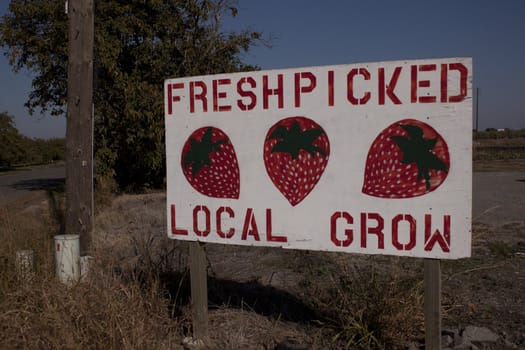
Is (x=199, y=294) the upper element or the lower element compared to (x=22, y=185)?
upper

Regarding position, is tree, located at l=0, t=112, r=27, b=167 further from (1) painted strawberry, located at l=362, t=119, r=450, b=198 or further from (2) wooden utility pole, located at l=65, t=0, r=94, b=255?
(1) painted strawberry, located at l=362, t=119, r=450, b=198

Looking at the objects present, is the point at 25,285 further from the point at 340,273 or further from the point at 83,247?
the point at 340,273

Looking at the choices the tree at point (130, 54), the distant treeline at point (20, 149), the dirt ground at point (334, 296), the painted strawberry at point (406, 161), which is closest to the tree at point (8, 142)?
the distant treeline at point (20, 149)

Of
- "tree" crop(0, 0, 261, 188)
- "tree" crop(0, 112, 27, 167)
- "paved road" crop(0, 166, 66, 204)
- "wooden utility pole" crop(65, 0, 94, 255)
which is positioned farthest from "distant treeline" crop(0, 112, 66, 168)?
"wooden utility pole" crop(65, 0, 94, 255)

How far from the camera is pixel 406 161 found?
2.52 meters

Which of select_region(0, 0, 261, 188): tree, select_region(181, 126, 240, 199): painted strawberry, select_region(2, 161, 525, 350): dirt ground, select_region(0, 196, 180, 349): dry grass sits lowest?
select_region(2, 161, 525, 350): dirt ground

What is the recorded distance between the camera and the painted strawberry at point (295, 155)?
2723 mm

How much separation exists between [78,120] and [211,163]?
2.77 metres

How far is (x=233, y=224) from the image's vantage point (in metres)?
2.93

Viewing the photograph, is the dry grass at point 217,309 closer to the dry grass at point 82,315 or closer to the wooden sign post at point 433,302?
the dry grass at point 82,315

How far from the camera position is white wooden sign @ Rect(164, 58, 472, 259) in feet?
7.96

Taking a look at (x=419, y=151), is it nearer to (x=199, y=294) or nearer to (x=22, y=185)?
(x=199, y=294)

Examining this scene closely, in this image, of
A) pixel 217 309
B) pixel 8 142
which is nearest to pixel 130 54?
pixel 217 309

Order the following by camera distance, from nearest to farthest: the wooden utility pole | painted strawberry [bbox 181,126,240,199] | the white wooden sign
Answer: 1. the white wooden sign
2. painted strawberry [bbox 181,126,240,199]
3. the wooden utility pole
